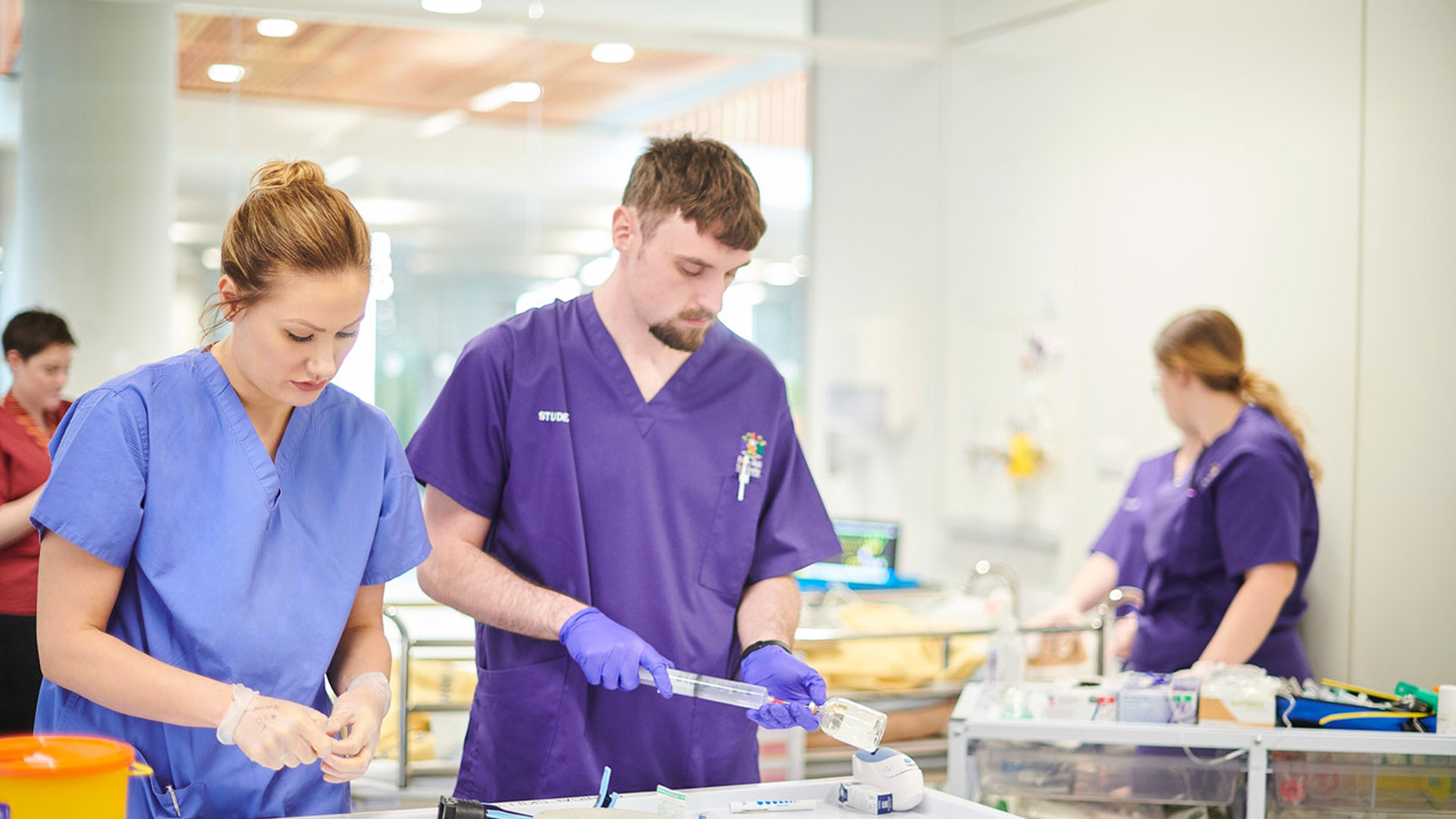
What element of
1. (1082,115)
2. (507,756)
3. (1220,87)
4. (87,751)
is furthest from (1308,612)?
(87,751)

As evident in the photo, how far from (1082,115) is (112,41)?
3.39m

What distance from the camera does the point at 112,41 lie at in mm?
4402

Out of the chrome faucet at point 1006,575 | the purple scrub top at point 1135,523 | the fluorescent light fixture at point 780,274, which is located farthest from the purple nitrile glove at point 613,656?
the fluorescent light fixture at point 780,274

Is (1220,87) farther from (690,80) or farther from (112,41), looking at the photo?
(112,41)

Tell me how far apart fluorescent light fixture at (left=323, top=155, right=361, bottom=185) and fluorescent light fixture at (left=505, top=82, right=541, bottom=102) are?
62cm

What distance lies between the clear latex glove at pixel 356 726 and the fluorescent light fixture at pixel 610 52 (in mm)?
3657

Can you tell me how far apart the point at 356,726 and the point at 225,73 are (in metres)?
3.64

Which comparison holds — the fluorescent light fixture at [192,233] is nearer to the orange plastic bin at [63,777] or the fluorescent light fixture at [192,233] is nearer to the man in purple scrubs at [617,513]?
the man in purple scrubs at [617,513]

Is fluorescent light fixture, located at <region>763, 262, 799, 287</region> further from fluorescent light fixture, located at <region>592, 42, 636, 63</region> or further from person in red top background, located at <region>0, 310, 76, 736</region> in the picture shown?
person in red top background, located at <region>0, 310, 76, 736</region>

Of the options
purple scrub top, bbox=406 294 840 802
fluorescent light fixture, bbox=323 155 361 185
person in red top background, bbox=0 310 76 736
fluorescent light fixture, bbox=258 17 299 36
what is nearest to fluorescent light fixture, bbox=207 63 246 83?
fluorescent light fixture, bbox=258 17 299 36

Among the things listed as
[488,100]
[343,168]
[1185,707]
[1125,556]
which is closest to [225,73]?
[343,168]

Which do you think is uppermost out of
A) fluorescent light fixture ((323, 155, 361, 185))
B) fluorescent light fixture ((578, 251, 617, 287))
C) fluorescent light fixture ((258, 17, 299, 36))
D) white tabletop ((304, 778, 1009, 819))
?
fluorescent light fixture ((258, 17, 299, 36))

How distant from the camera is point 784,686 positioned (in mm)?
1799

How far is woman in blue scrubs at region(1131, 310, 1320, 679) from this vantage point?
2.92 meters
